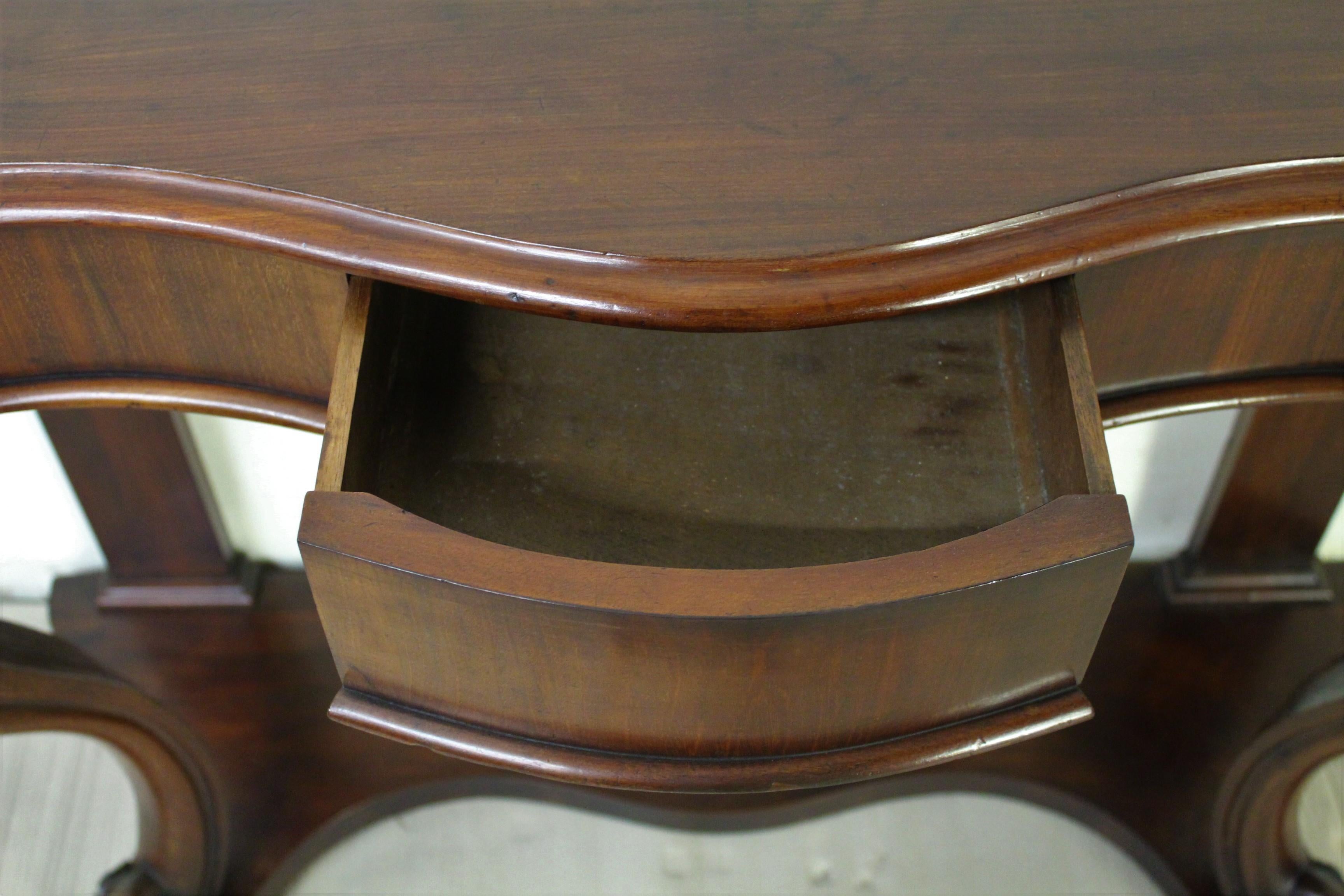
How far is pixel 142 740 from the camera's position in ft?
2.77

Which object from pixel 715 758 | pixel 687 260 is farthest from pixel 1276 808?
pixel 687 260

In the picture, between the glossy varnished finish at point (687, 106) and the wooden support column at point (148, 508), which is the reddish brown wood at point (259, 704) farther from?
the glossy varnished finish at point (687, 106)

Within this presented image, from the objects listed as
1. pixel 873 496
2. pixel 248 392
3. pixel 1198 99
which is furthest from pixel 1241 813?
pixel 248 392

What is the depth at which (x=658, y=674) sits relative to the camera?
1.50ft

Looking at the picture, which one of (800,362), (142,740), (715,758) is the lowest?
(715,758)

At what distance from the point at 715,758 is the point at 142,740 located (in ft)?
1.69

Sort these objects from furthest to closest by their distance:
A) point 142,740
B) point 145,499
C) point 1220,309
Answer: point 145,499 → point 142,740 → point 1220,309

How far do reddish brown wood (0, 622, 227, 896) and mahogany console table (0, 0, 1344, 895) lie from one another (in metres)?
0.02

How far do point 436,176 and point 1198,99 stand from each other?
310 mm

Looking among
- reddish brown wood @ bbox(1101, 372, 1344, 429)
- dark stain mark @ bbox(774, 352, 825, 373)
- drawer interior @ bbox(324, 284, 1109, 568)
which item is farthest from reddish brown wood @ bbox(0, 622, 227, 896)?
reddish brown wood @ bbox(1101, 372, 1344, 429)

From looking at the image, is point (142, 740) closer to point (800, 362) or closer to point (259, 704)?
point (259, 704)

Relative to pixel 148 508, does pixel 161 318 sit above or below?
below

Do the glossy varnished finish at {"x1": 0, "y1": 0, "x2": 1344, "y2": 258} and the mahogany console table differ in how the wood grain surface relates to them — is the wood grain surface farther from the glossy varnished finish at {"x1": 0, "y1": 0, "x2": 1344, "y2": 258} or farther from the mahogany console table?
the glossy varnished finish at {"x1": 0, "y1": 0, "x2": 1344, "y2": 258}

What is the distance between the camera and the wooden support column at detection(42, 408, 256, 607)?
0.94 metres
